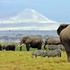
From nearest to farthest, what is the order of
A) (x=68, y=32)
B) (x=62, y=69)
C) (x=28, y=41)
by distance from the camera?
(x=62, y=69) < (x=68, y=32) < (x=28, y=41)

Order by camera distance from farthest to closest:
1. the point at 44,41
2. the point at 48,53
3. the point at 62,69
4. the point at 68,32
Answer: the point at 44,41
the point at 48,53
the point at 68,32
the point at 62,69

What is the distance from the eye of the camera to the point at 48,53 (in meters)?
37.9

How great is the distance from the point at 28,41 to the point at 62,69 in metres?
49.8

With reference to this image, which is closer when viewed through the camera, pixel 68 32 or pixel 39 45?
pixel 68 32

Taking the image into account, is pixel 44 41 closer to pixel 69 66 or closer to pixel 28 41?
pixel 28 41

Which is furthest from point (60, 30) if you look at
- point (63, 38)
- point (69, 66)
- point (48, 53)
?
point (48, 53)

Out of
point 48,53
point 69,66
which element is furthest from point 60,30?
point 48,53

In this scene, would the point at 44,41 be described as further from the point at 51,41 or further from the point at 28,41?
the point at 28,41

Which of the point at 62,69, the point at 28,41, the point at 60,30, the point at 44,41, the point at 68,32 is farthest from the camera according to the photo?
the point at 44,41

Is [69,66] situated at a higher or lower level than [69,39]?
lower

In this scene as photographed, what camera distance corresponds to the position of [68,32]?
26.9 metres

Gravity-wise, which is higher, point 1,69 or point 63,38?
point 63,38

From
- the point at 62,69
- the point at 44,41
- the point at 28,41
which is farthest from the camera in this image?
the point at 44,41

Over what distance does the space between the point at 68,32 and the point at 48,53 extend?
1128 cm
